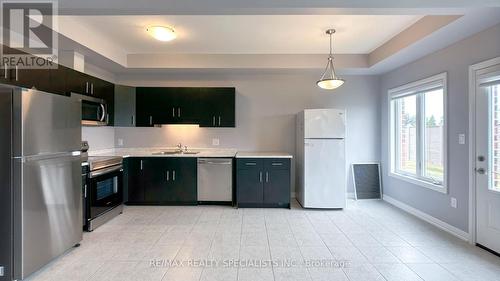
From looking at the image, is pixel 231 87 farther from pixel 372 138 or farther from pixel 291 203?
pixel 372 138

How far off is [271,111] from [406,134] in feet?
7.90

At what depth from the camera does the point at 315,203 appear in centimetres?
458

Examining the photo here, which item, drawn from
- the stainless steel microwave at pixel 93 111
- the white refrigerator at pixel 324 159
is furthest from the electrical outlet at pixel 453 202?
the stainless steel microwave at pixel 93 111

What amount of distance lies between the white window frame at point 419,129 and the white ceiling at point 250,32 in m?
0.86

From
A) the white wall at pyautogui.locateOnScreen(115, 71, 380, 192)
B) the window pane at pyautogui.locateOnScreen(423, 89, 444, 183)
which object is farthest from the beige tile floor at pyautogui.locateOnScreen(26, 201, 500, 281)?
the white wall at pyautogui.locateOnScreen(115, 71, 380, 192)

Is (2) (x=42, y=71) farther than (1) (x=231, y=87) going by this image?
No

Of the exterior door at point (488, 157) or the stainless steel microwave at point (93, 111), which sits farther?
the stainless steel microwave at point (93, 111)

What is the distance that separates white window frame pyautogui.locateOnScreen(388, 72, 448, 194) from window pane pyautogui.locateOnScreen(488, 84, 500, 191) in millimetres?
643

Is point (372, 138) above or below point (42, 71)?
below

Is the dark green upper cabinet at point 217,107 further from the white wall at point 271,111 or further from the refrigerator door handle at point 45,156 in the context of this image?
the refrigerator door handle at point 45,156

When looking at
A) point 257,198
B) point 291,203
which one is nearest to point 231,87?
point 257,198

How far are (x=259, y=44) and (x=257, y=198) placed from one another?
251 centimetres

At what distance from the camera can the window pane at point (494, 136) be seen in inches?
115

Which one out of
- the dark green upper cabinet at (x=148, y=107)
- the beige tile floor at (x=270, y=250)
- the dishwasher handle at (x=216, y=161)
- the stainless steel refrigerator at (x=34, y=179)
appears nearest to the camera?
the stainless steel refrigerator at (x=34, y=179)
